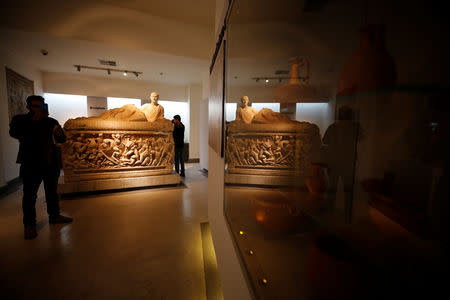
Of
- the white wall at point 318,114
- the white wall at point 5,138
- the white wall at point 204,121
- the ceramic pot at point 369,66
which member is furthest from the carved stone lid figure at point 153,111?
the ceramic pot at point 369,66

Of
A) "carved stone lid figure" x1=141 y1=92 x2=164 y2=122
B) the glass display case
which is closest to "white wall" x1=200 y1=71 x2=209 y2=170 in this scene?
"carved stone lid figure" x1=141 y1=92 x2=164 y2=122

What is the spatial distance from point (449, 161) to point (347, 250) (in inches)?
10.1

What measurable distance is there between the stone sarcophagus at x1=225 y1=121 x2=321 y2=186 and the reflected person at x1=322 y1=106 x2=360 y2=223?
45 millimetres

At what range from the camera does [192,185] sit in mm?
5312

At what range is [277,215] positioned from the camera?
0.58 meters

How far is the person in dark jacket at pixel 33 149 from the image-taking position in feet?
8.32

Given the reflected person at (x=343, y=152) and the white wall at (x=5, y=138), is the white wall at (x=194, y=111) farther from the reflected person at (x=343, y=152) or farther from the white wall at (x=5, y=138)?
the reflected person at (x=343, y=152)

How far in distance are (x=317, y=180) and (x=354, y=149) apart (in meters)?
0.12

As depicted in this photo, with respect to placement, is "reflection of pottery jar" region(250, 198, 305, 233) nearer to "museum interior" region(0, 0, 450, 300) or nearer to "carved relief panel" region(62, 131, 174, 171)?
"museum interior" region(0, 0, 450, 300)

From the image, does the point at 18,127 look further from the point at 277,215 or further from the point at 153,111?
the point at 277,215

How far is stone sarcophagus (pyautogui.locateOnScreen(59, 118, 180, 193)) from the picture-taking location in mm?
4234

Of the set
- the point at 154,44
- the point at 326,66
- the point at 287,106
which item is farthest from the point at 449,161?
the point at 154,44

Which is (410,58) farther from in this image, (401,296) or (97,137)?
(97,137)

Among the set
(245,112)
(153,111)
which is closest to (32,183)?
(153,111)
